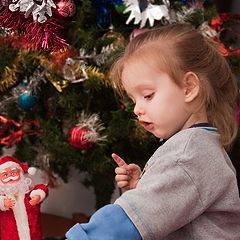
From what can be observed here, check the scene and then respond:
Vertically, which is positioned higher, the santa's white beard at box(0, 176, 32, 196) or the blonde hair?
the blonde hair

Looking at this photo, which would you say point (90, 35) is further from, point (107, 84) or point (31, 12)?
point (31, 12)

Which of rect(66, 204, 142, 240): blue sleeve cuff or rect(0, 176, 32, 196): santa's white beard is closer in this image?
rect(66, 204, 142, 240): blue sleeve cuff

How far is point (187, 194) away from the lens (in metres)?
0.78

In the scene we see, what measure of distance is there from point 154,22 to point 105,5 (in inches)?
5.5

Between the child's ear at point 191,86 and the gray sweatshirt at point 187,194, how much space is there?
2.5 inches

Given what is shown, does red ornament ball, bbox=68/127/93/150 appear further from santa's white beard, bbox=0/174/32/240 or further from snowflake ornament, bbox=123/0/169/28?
snowflake ornament, bbox=123/0/169/28

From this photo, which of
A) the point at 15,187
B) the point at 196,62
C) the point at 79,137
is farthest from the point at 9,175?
the point at 196,62

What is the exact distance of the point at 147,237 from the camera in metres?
0.77

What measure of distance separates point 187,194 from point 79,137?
518 millimetres

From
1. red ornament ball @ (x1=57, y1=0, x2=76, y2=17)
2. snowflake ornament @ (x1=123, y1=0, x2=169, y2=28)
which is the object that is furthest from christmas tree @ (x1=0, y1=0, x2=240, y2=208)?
red ornament ball @ (x1=57, y1=0, x2=76, y2=17)

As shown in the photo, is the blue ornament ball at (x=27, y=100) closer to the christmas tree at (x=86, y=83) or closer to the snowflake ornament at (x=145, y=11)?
the christmas tree at (x=86, y=83)

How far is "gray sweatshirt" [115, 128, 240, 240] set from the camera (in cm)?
77

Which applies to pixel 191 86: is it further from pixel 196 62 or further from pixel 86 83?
pixel 86 83

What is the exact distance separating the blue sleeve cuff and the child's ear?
0.24 meters
